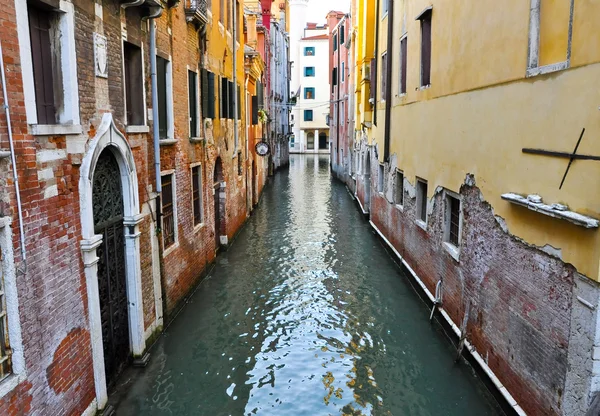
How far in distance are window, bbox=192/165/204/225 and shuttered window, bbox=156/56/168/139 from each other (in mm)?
2200

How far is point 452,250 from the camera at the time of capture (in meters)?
8.12

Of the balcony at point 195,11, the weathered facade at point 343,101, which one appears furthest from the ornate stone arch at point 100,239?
the weathered facade at point 343,101

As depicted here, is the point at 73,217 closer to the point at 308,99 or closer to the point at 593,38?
the point at 593,38

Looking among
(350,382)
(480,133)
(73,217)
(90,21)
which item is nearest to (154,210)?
(73,217)

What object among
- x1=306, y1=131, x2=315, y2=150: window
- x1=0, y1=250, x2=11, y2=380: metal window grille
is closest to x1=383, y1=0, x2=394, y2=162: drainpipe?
x1=0, y1=250, x2=11, y2=380: metal window grille

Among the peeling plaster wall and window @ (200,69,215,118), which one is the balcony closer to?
window @ (200,69,215,118)

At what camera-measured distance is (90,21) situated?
5605 millimetres

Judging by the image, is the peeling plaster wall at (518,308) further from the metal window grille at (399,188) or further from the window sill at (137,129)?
the window sill at (137,129)

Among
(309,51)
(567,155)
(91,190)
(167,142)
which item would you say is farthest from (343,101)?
(309,51)

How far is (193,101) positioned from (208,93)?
3.02 ft

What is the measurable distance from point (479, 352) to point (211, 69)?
8.68m

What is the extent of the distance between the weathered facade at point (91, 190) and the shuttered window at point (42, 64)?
0.02 meters

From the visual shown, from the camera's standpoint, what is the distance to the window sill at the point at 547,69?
4.65 m

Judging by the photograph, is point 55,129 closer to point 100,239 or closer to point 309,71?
point 100,239
